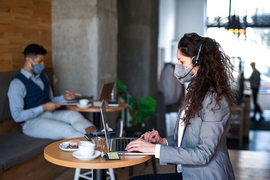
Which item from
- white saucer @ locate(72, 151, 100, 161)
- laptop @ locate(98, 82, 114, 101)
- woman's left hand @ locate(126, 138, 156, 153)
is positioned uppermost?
laptop @ locate(98, 82, 114, 101)

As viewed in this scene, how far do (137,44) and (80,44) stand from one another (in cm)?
183

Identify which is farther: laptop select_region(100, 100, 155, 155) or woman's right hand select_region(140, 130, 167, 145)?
woman's right hand select_region(140, 130, 167, 145)

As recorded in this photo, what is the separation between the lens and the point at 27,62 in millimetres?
3070

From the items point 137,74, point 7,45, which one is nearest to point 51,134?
point 7,45

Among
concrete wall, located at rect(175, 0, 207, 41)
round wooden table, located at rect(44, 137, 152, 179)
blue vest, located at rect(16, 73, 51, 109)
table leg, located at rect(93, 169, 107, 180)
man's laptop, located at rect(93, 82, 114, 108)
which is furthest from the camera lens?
concrete wall, located at rect(175, 0, 207, 41)

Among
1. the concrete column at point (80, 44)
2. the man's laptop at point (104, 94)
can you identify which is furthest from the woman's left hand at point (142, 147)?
the concrete column at point (80, 44)

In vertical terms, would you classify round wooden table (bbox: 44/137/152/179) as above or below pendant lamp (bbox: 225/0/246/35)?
below

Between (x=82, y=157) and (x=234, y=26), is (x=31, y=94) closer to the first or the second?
(x=82, y=157)

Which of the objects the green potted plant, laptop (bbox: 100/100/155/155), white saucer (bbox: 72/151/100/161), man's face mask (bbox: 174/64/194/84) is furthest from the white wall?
white saucer (bbox: 72/151/100/161)

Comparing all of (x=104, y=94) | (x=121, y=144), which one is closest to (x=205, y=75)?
(x=121, y=144)

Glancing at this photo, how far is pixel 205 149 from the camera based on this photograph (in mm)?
1423

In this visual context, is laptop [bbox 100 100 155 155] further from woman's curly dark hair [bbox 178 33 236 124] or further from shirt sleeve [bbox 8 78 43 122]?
shirt sleeve [bbox 8 78 43 122]

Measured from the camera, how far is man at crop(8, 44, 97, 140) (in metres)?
2.80

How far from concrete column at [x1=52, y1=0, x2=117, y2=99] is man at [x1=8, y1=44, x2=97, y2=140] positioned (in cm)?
77
